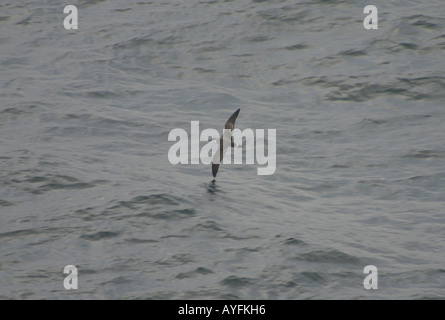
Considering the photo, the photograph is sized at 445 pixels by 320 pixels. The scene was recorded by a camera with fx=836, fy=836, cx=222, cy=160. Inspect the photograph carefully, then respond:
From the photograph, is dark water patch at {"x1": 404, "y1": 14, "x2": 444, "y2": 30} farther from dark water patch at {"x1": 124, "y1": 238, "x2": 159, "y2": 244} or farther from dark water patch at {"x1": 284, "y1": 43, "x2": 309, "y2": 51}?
dark water patch at {"x1": 124, "y1": 238, "x2": 159, "y2": 244}

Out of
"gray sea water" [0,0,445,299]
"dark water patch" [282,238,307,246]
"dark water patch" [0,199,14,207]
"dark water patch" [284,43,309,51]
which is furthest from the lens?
"dark water patch" [284,43,309,51]

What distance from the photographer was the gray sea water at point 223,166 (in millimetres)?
12023

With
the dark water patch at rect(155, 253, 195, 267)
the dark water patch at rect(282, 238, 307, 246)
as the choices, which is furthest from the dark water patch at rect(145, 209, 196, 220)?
the dark water patch at rect(282, 238, 307, 246)

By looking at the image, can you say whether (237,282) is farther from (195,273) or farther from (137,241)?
(137,241)

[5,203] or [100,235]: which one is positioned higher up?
[5,203]

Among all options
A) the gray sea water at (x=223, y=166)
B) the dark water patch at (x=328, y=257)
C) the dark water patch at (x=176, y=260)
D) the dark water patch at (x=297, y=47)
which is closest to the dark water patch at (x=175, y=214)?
the gray sea water at (x=223, y=166)

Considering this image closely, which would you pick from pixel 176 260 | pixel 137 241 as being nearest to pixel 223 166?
pixel 137 241

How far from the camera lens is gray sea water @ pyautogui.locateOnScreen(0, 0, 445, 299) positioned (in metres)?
12.0

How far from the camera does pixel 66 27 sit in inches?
956

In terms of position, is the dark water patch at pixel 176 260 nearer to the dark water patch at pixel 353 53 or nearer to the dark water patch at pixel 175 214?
the dark water patch at pixel 175 214

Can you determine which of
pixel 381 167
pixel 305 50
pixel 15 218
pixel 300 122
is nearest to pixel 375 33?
pixel 305 50

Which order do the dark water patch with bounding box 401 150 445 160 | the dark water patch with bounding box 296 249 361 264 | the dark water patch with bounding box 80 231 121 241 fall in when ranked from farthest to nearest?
the dark water patch with bounding box 401 150 445 160, the dark water patch with bounding box 80 231 121 241, the dark water patch with bounding box 296 249 361 264

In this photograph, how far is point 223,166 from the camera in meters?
16.0

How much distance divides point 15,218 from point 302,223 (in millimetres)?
4752
